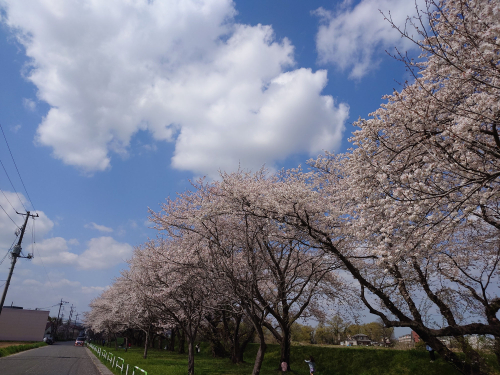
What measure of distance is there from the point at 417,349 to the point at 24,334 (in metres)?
69.3

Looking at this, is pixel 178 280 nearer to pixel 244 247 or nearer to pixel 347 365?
pixel 244 247

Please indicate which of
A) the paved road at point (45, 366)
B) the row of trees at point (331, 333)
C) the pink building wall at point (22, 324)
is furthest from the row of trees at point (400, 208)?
the pink building wall at point (22, 324)

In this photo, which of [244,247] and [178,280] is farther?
[178,280]

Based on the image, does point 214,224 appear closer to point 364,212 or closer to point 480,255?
point 364,212

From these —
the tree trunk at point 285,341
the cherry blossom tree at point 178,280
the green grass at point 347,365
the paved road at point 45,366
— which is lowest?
the paved road at point 45,366

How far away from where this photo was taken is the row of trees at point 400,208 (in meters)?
5.44

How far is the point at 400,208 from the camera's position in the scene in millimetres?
6172

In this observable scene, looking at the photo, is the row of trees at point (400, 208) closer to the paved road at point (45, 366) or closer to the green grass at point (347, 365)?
the green grass at point (347, 365)

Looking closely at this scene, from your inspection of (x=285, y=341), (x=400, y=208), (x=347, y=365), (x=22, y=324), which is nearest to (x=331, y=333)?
(x=347, y=365)

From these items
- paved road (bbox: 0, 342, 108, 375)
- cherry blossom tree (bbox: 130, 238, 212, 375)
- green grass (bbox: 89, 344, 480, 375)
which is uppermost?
cherry blossom tree (bbox: 130, 238, 212, 375)

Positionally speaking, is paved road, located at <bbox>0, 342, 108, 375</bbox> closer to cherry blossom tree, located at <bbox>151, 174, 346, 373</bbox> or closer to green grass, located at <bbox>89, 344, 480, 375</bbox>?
green grass, located at <bbox>89, 344, 480, 375</bbox>

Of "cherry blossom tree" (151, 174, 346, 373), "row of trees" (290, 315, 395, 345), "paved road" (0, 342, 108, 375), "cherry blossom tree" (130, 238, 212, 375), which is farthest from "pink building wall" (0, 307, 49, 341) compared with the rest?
"cherry blossom tree" (151, 174, 346, 373)

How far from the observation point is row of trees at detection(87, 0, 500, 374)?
5437mm

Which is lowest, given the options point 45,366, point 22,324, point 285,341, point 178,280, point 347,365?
point 45,366
